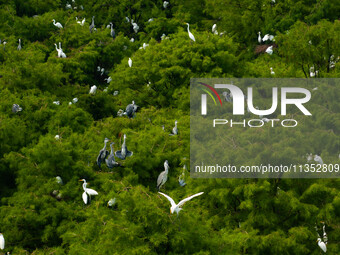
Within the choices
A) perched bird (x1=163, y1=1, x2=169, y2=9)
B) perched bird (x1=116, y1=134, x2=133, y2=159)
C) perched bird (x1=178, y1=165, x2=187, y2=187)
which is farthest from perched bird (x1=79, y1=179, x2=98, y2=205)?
perched bird (x1=163, y1=1, x2=169, y2=9)

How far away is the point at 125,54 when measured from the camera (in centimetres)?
2816

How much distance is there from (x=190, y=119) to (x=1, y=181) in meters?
5.36

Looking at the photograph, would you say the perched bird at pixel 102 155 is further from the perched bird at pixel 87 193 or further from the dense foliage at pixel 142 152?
the perched bird at pixel 87 193

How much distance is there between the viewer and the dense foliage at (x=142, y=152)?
985cm

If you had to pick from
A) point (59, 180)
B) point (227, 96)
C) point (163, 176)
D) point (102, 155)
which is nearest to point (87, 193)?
point (59, 180)

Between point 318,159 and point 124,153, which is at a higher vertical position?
point 124,153

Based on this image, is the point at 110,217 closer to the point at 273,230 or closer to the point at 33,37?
the point at 273,230

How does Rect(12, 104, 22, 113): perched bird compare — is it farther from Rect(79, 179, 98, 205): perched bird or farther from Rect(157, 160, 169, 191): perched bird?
Rect(157, 160, 169, 191): perched bird

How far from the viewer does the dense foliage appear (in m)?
9.85

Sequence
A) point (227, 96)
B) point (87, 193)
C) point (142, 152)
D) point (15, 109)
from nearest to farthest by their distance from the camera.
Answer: point (87, 193) < point (142, 152) < point (227, 96) < point (15, 109)

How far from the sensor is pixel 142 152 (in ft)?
47.8

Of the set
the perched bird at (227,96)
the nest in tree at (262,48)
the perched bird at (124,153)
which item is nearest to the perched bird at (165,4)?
the nest in tree at (262,48)

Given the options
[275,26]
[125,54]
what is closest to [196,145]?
[125,54]

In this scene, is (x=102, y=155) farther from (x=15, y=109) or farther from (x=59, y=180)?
(x=15, y=109)
